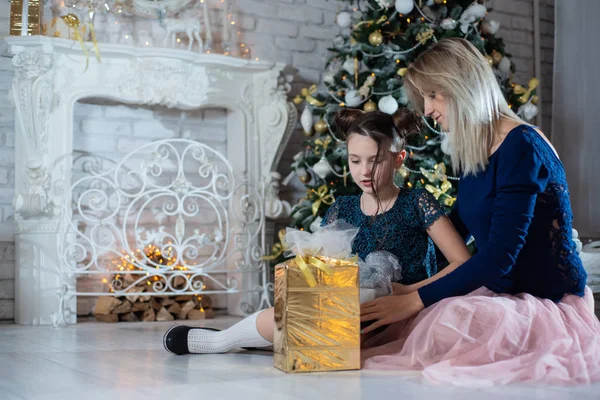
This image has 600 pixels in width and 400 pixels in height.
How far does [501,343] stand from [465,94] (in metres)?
0.64

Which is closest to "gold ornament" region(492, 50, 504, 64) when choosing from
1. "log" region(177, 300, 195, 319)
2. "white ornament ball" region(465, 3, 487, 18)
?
"white ornament ball" region(465, 3, 487, 18)

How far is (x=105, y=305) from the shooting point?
4.11 meters

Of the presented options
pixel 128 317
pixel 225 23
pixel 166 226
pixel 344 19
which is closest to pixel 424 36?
pixel 344 19

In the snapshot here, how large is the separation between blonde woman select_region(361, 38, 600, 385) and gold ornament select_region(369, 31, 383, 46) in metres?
1.77

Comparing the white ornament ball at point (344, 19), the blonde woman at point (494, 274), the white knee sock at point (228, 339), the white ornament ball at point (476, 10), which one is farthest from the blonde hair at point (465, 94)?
the white ornament ball at point (344, 19)

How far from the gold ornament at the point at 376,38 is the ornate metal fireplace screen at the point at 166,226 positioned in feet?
3.34

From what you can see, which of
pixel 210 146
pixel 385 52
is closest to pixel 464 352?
pixel 385 52

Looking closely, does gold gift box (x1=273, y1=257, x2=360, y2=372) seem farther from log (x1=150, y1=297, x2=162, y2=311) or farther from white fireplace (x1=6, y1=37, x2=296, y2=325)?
log (x1=150, y1=297, x2=162, y2=311)

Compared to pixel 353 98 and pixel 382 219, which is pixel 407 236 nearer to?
pixel 382 219

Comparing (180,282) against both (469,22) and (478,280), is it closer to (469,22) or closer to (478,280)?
(469,22)

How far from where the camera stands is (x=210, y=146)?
4.56 metres

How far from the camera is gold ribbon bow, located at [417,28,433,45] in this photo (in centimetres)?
386

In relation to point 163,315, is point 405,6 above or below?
above

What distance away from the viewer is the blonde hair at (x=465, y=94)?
203 centimetres
